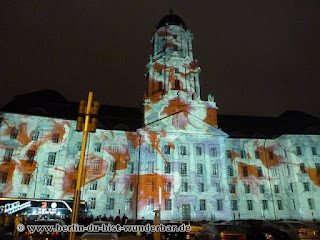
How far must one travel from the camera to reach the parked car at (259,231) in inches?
578

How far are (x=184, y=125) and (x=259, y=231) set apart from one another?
1105 inches

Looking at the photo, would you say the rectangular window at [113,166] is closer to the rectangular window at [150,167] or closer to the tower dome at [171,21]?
the rectangular window at [150,167]

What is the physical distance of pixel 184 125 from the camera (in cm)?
4259

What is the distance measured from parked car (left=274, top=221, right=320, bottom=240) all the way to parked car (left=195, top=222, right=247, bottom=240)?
4.53 meters

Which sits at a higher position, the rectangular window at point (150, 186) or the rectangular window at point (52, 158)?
the rectangular window at point (52, 158)

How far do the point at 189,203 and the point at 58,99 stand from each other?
32.2 metres

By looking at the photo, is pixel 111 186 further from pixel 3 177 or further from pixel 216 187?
pixel 216 187

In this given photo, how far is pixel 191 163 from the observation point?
4062cm

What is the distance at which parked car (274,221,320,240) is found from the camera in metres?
15.2

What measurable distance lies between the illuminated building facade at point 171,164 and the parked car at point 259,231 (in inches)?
844

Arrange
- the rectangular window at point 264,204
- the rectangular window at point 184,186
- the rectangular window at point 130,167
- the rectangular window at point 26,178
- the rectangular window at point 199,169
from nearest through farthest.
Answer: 1. the rectangular window at point 26,178
2. the rectangular window at point 184,186
3. the rectangular window at point 199,169
4. the rectangular window at point 130,167
5. the rectangular window at point 264,204

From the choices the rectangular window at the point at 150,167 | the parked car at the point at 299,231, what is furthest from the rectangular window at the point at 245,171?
the parked car at the point at 299,231

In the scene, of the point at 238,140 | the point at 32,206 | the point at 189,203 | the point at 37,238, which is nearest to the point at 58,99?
the point at 32,206

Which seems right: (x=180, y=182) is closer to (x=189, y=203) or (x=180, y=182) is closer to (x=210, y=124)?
(x=189, y=203)
